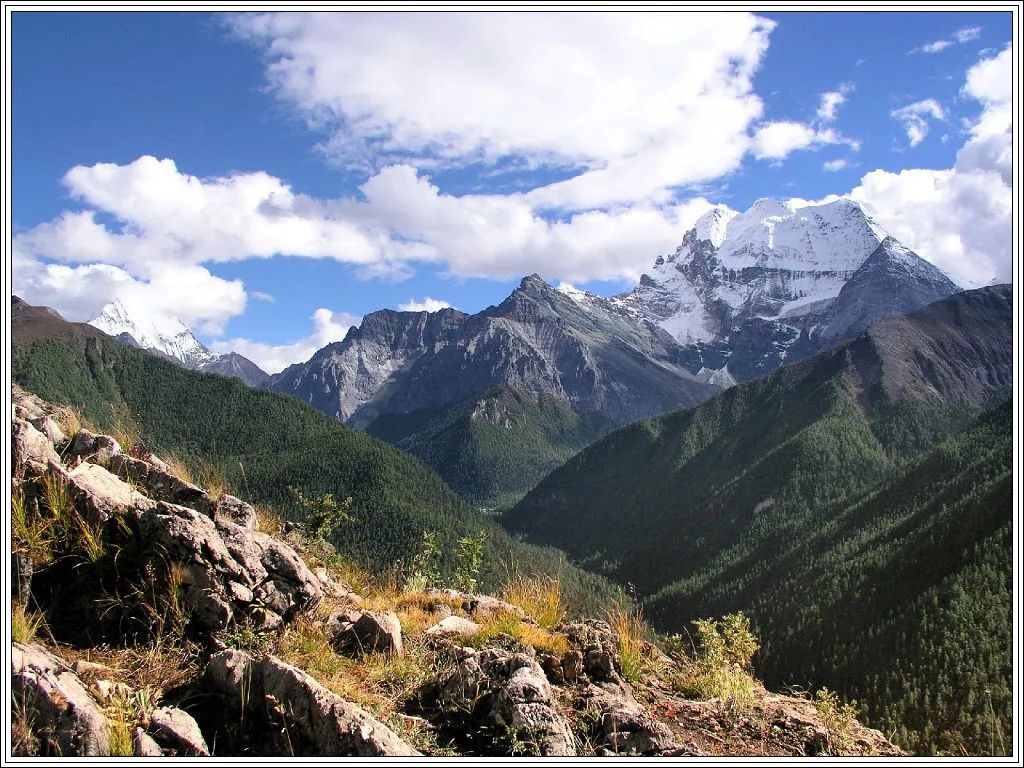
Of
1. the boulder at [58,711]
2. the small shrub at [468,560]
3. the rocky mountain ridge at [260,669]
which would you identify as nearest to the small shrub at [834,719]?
the rocky mountain ridge at [260,669]

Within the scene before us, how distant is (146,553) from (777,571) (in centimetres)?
19962

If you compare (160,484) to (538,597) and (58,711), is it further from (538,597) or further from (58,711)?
(538,597)

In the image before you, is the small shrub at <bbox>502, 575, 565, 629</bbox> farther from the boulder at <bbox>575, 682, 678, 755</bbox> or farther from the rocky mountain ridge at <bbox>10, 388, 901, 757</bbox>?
the boulder at <bbox>575, 682, 678, 755</bbox>

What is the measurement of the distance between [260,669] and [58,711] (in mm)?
1801

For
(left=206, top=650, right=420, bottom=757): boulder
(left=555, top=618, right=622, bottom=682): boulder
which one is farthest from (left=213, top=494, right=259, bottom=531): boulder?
(left=555, top=618, right=622, bottom=682): boulder

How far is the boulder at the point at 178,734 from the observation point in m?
6.20

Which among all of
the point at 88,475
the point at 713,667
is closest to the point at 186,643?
the point at 88,475

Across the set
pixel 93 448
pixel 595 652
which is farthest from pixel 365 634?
pixel 93 448

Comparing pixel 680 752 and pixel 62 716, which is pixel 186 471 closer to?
pixel 62 716

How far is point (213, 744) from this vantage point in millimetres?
6508

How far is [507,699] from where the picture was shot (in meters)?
7.26

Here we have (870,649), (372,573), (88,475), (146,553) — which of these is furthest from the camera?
(870,649)

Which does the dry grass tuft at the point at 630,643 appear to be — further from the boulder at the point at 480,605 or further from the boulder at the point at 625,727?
the boulder at the point at 480,605

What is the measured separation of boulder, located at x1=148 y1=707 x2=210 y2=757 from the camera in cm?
620
